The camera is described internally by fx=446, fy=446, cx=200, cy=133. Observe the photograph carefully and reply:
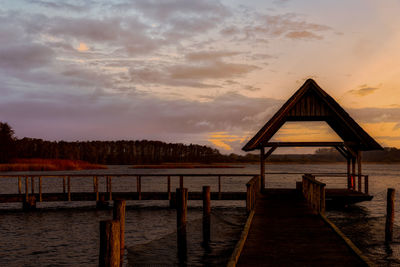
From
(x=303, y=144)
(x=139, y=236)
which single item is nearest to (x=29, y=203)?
(x=139, y=236)

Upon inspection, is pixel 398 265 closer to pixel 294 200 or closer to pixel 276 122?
Result: pixel 294 200

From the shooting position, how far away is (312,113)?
2180 centimetres

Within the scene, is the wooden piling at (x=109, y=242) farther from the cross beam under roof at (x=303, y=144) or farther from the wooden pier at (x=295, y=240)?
the cross beam under roof at (x=303, y=144)

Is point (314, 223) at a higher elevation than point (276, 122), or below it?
below

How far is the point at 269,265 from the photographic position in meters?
9.28

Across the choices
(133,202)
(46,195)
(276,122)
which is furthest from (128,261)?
(133,202)

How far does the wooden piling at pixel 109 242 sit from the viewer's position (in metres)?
7.57

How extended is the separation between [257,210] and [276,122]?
18.5 ft

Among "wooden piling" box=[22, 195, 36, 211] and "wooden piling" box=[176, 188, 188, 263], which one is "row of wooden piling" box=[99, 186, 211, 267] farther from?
"wooden piling" box=[22, 195, 36, 211]

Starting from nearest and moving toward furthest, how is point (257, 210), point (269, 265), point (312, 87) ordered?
point (269, 265)
point (257, 210)
point (312, 87)

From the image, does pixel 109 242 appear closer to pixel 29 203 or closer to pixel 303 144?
pixel 303 144

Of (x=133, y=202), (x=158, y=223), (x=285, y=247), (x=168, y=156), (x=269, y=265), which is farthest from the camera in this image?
(x=168, y=156)

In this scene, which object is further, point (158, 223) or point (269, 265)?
point (158, 223)

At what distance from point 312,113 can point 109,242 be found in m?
16.1
